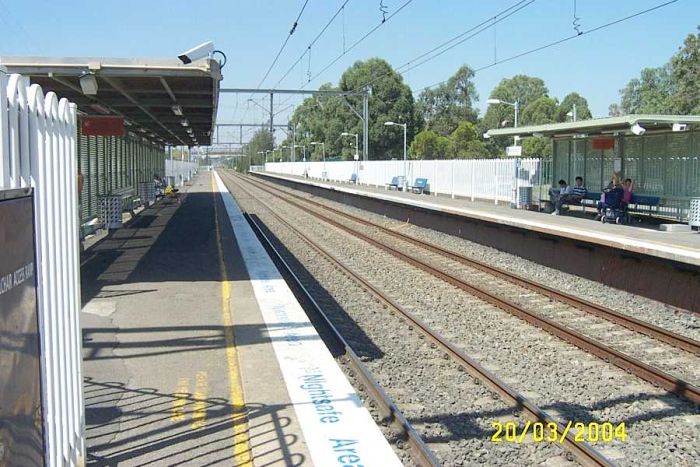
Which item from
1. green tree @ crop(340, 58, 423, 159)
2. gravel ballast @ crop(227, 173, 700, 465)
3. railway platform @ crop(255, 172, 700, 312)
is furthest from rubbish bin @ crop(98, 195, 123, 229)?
green tree @ crop(340, 58, 423, 159)

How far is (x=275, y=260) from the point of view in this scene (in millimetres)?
16859

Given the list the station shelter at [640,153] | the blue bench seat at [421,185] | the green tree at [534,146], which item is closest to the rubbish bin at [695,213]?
the station shelter at [640,153]

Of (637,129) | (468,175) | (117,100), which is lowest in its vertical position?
(468,175)

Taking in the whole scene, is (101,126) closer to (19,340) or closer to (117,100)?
(117,100)

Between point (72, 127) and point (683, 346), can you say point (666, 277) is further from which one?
point (72, 127)

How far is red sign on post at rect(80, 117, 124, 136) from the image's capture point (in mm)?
17453

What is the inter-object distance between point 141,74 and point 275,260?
5991 mm

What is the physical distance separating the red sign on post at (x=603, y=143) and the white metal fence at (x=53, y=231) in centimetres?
2020

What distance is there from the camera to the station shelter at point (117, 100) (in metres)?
11.9

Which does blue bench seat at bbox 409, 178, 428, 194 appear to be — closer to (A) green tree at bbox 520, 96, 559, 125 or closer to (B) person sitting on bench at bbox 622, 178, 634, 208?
(B) person sitting on bench at bbox 622, 178, 634, 208

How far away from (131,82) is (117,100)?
3.43 m

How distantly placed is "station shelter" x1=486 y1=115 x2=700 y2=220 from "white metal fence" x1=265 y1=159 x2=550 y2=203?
2229 mm
